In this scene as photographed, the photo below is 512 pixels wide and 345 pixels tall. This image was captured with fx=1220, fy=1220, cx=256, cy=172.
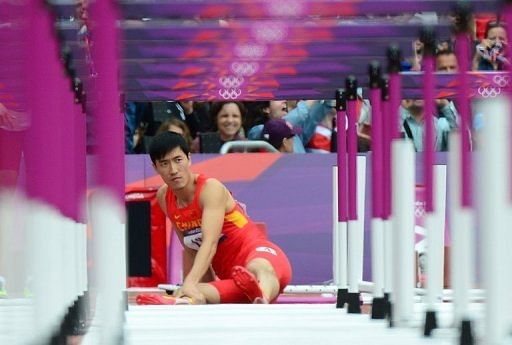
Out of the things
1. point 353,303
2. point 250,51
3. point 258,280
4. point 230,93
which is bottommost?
point 258,280

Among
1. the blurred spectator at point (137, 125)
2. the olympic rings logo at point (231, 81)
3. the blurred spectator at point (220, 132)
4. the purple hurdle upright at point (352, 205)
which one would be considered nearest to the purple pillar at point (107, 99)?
the purple hurdle upright at point (352, 205)

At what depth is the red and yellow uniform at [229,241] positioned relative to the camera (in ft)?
24.1

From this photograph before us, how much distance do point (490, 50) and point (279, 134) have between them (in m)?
1.79

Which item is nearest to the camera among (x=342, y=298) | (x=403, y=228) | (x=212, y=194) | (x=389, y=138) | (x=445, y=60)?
(x=403, y=228)

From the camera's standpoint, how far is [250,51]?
4.90 m

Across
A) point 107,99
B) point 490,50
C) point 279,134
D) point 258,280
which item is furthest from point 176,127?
point 107,99

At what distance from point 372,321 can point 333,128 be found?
6392 mm

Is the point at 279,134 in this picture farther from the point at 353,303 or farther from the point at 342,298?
the point at 353,303

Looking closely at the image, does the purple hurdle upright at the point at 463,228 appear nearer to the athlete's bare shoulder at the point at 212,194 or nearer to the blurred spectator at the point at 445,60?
the athlete's bare shoulder at the point at 212,194

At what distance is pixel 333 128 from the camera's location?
1067cm

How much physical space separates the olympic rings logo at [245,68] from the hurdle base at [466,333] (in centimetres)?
235

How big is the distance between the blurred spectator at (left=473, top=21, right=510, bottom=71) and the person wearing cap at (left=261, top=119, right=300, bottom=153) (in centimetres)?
164

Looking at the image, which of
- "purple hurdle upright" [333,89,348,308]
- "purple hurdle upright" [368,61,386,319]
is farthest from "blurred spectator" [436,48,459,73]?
"purple hurdle upright" [368,61,386,319]

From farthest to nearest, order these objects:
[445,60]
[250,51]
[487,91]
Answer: [445,60] < [487,91] < [250,51]
